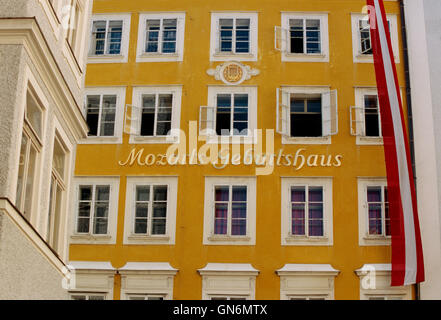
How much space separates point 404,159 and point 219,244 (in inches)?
257

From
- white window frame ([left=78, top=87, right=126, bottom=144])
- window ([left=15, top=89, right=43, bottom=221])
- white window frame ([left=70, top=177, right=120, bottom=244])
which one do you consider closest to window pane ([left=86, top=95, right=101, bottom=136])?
white window frame ([left=78, top=87, right=126, bottom=144])

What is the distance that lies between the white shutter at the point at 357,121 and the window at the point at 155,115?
18.8 ft

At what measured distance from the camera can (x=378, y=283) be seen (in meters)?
27.3

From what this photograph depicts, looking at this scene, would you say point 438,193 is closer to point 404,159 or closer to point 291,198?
point 404,159

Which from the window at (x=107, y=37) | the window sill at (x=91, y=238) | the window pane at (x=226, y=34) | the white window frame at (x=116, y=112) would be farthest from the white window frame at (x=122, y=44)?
the window sill at (x=91, y=238)

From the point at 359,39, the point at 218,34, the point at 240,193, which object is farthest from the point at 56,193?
the point at 359,39

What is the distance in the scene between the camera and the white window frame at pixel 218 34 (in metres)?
30.0

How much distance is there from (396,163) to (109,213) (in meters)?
9.37

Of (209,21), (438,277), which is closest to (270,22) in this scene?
(209,21)

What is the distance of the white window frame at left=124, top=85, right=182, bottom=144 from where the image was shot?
29.2m

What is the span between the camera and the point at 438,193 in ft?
89.2

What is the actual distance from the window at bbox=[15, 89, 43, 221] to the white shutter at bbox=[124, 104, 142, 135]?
1434 centimetres

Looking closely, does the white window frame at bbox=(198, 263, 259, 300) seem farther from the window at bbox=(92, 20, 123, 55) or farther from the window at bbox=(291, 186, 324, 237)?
the window at bbox=(92, 20, 123, 55)
